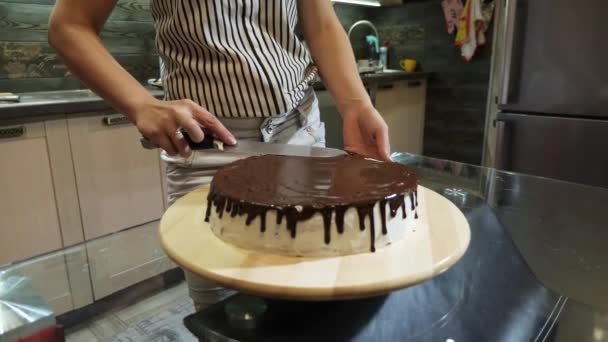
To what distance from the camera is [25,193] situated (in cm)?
149

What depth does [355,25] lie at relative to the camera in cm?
318

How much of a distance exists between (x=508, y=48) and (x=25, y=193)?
7.08 feet

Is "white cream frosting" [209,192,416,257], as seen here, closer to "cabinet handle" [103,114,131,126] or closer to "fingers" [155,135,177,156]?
"fingers" [155,135,177,156]

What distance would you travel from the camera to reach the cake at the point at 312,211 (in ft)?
1.77

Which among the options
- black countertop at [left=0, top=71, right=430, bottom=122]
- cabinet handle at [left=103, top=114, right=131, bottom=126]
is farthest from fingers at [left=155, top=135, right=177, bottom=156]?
cabinet handle at [left=103, top=114, right=131, bottom=126]

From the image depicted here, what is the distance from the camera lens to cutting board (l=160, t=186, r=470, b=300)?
18.1 inches

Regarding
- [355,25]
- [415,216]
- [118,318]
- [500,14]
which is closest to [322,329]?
A: [415,216]

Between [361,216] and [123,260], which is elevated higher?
[361,216]

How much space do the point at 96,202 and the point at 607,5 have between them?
2.23 meters

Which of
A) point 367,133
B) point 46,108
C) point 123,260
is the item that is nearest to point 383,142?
point 367,133

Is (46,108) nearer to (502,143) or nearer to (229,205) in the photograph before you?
(229,205)

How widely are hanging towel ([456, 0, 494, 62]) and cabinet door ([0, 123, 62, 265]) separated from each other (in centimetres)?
253

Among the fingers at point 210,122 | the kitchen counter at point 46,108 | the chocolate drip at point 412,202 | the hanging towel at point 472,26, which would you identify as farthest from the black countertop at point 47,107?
the hanging towel at point 472,26

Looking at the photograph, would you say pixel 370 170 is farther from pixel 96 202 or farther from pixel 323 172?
pixel 96 202
